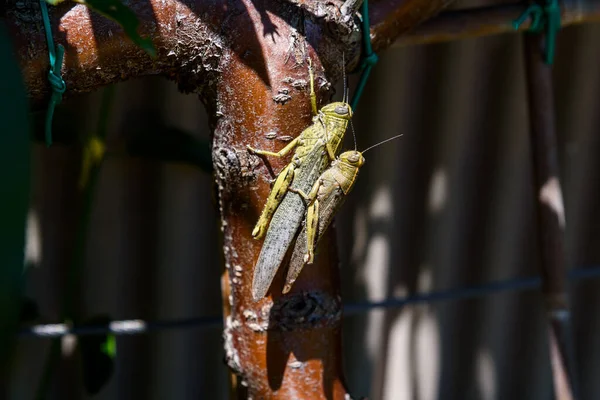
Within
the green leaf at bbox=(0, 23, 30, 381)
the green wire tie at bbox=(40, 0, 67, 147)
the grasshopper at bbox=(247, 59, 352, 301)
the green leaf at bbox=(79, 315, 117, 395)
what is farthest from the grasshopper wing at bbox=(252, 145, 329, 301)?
the green leaf at bbox=(79, 315, 117, 395)

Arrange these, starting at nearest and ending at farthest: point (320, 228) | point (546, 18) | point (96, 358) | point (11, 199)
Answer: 1. point (11, 199)
2. point (320, 228)
3. point (546, 18)
4. point (96, 358)

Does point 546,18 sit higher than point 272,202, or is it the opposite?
point 546,18

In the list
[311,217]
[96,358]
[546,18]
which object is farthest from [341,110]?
[96,358]

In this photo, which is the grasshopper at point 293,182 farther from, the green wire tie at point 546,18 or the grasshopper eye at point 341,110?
the green wire tie at point 546,18

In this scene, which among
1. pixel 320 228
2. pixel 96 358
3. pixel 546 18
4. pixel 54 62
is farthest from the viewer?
pixel 96 358

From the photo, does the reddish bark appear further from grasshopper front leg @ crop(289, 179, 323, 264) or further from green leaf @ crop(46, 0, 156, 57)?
green leaf @ crop(46, 0, 156, 57)

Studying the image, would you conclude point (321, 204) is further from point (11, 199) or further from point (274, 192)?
point (11, 199)
